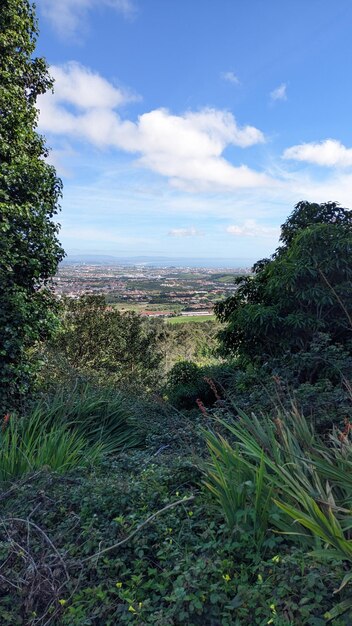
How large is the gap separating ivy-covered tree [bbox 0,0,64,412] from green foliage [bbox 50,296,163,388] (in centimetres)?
388

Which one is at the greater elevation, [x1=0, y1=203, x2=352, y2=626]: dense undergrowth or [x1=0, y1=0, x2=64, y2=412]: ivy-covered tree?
[x1=0, y1=0, x2=64, y2=412]: ivy-covered tree

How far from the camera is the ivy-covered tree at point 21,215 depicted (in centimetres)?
525

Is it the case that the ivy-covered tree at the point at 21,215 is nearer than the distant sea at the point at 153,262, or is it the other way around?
the ivy-covered tree at the point at 21,215

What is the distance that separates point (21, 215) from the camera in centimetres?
538

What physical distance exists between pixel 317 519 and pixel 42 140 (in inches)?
272

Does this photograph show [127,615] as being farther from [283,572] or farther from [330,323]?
[330,323]

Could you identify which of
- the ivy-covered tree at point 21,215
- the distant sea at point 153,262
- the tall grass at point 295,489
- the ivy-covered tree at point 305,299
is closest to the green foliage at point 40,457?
the tall grass at point 295,489

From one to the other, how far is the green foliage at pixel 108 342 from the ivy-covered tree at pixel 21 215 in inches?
153

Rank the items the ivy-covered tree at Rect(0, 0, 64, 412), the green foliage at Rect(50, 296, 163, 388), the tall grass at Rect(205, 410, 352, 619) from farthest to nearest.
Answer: the green foliage at Rect(50, 296, 163, 388) < the ivy-covered tree at Rect(0, 0, 64, 412) < the tall grass at Rect(205, 410, 352, 619)

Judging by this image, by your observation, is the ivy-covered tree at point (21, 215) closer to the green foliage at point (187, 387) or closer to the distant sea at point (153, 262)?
the green foliage at point (187, 387)

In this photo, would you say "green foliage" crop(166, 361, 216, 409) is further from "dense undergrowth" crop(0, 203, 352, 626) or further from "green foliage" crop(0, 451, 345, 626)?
"green foliage" crop(0, 451, 345, 626)

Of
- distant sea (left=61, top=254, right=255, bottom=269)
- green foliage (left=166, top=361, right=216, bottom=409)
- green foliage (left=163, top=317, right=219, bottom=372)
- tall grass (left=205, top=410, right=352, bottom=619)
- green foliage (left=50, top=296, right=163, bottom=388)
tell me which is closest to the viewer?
tall grass (left=205, top=410, right=352, bottom=619)

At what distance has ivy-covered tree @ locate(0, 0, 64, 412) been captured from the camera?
17.2 feet

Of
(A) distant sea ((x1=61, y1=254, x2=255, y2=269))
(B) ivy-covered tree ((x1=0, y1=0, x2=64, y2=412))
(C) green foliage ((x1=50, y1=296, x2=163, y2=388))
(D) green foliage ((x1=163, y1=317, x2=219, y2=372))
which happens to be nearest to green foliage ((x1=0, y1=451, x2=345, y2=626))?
(B) ivy-covered tree ((x1=0, y1=0, x2=64, y2=412))
